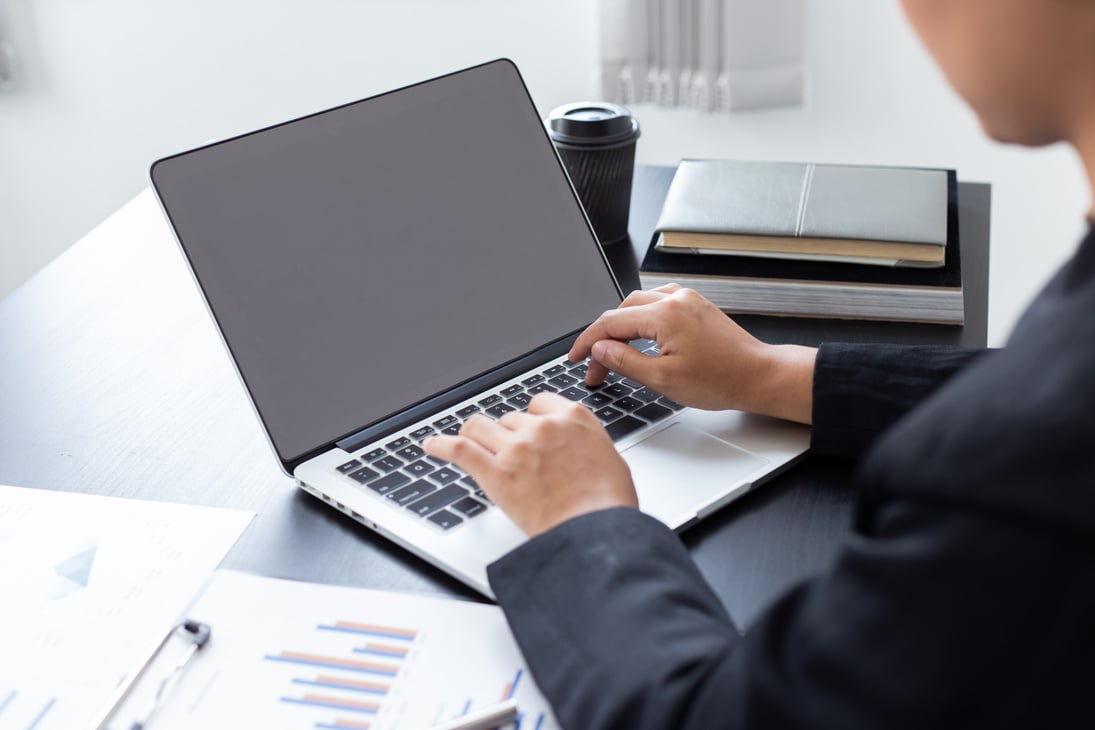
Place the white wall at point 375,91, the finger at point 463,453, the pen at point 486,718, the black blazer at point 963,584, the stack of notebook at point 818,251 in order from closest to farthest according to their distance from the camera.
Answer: the black blazer at point 963,584, the pen at point 486,718, the finger at point 463,453, the stack of notebook at point 818,251, the white wall at point 375,91

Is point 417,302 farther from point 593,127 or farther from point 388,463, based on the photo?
point 593,127

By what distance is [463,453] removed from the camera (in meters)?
0.74

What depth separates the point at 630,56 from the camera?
7.07 ft

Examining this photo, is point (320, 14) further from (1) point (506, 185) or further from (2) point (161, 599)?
(2) point (161, 599)

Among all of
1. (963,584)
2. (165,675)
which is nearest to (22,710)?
(165,675)

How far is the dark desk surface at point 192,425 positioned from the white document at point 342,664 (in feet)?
0.10

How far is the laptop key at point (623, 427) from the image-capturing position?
2.80ft

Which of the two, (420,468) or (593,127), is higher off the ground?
(593,127)

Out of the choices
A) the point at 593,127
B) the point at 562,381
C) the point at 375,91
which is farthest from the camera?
the point at 375,91

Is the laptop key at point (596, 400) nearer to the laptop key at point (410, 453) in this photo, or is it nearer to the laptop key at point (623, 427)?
the laptop key at point (623, 427)

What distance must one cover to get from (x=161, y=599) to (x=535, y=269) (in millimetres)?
418

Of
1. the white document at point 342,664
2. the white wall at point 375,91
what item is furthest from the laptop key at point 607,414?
the white wall at point 375,91

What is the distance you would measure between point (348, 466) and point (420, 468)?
5cm

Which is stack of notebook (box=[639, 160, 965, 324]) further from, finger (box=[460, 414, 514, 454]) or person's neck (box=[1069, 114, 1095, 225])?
person's neck (box=[1069, 114, 1095, 225])
